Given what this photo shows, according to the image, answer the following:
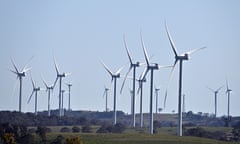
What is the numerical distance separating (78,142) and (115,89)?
63914 mm

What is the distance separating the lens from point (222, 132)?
184750 millimetres

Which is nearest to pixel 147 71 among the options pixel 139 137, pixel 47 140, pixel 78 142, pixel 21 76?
pixel 139 137

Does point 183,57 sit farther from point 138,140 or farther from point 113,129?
point 113,129

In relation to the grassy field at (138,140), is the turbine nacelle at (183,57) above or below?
above

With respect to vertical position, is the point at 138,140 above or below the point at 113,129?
below

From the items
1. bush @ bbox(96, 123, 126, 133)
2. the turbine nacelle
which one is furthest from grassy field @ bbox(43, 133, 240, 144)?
bush @ bbox(96, 123, 126, 133)

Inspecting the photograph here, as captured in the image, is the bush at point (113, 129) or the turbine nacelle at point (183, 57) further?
the bush at point (113, 129)

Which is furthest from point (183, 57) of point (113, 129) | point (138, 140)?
point (113, 129)

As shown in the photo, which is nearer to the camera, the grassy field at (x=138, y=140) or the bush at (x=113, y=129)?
the grassy field at (x=138, y=140)

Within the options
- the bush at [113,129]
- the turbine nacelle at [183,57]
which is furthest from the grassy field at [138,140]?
the bush at [113,129]

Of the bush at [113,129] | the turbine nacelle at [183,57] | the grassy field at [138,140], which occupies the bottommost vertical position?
the grassy field at [138,140]

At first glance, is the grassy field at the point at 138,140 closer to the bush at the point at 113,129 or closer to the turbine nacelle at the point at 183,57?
the turbine nacelle at the point at 183,57

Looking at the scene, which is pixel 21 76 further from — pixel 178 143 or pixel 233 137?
pixel 178 143

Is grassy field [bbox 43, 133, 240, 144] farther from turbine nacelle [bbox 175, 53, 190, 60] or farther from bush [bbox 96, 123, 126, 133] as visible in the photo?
bush [bbox 96, 123, 126, 133]
